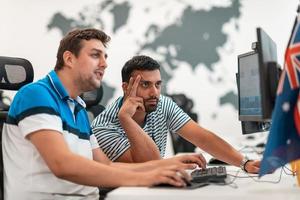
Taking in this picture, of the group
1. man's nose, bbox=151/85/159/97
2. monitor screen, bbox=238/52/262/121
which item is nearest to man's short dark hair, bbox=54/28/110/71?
man's nose, bbox=151/85/159/97

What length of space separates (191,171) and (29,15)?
3.60 m

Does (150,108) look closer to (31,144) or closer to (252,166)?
(252,166)

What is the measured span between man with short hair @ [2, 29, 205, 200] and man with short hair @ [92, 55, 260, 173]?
21cm

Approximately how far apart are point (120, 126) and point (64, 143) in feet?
2.40

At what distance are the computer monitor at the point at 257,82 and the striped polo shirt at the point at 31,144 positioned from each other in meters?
0.69

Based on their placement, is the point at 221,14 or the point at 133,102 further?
the point at 221,14

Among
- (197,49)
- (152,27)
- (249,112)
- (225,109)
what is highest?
(152,27)

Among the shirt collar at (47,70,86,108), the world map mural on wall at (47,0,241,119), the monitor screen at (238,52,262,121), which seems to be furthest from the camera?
the world map mural on wall at (47,0,241,119)

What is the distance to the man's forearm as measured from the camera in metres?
1.88

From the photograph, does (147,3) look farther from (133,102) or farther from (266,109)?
(266,109)

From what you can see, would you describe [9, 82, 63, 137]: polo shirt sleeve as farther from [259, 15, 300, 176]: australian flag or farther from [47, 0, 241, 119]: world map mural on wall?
[47, 0, 241, 119]: world map mural on wall

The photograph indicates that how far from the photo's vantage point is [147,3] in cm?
459

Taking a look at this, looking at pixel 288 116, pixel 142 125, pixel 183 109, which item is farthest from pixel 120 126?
pixel 183 109

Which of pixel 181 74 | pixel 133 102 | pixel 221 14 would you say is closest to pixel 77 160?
pixel 133 102
